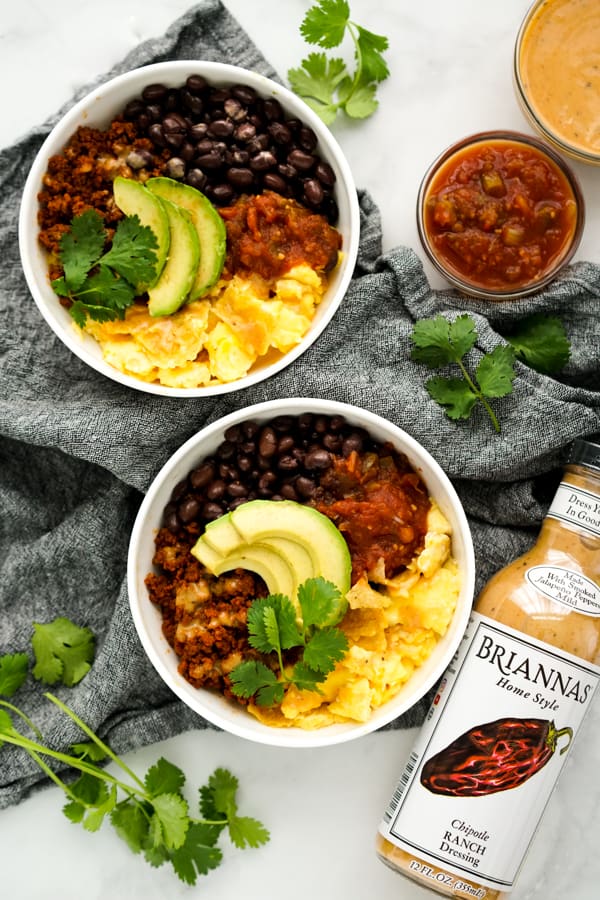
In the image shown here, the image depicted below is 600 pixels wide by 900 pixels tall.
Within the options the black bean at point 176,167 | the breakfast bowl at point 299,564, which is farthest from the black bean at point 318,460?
the black bean at point 176,167

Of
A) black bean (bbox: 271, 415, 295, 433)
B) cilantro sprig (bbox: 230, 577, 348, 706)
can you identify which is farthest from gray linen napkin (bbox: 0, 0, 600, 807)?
cilantro sprig (bbox: 230, 577, 348, 706)

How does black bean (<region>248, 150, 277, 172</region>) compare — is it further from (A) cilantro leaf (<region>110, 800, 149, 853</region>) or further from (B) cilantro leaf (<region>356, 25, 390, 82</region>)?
(A) cilantro leaf (<region>110, 800, 149, 853</region>)

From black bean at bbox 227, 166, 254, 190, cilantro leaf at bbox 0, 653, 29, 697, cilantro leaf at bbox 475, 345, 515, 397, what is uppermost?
black bean at bbox 227, 166, 254, 190

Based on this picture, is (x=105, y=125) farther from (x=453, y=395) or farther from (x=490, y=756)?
(x=490, y=756)

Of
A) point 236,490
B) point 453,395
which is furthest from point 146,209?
point 453,395

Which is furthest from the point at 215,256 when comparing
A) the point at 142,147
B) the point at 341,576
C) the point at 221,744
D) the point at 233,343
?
the point at 221,744

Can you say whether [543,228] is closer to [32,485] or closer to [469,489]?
[469,489]

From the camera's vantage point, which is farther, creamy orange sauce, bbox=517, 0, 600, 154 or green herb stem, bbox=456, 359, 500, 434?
creamy orange sauce, bbox=517, 0, 600, 154

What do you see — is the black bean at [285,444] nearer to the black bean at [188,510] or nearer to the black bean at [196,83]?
the black bean at [188,510]

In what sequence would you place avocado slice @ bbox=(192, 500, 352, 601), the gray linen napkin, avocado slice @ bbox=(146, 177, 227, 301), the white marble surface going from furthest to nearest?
the white marble surface → the gray linen napkin → avocado slice @ bbox=(146, 177, 227, 301) → avocado slice @ bbox=(192, 500, 352, 601)
